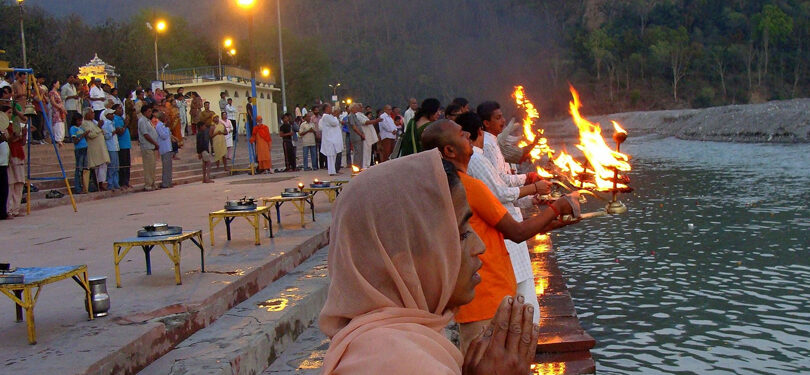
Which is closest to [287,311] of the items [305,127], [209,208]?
[209,208]

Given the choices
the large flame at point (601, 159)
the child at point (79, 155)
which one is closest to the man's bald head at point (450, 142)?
the large flame at point (601, 159)

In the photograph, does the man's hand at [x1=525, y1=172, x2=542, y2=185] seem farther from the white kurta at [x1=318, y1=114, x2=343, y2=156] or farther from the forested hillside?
the forested hillside

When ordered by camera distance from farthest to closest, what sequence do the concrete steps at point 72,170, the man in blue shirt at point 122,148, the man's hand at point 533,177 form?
the man in blue shirt at point 122,148 < the concrete steps at point 72,170 < the man's hand at point 533,177

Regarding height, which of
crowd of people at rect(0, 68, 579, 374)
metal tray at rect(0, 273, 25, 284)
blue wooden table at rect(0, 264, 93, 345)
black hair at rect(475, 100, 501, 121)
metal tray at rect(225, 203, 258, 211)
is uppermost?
black hair at rect(475, 100, 501, 121)

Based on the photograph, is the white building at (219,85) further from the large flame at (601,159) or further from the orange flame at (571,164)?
the large flame at (601,159)

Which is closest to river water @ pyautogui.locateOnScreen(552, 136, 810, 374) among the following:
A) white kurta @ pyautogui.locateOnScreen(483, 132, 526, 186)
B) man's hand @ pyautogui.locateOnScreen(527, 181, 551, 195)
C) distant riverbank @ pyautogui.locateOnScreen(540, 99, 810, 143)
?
white kurta @ pyautogui.locateOnScreen(483, 132, 526, 186)

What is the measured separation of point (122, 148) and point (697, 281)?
11.1 metres

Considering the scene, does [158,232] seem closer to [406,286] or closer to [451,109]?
[451,109]

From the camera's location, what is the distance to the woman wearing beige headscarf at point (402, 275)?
1504 millimetres

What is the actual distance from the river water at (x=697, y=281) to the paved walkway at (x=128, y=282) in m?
2.90

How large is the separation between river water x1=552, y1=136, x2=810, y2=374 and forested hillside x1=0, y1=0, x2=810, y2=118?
36209 millimetres

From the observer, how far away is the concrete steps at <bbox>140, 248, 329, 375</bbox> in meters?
3.91

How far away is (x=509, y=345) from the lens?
165 centimetres

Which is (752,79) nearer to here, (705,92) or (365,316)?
(705,92)
